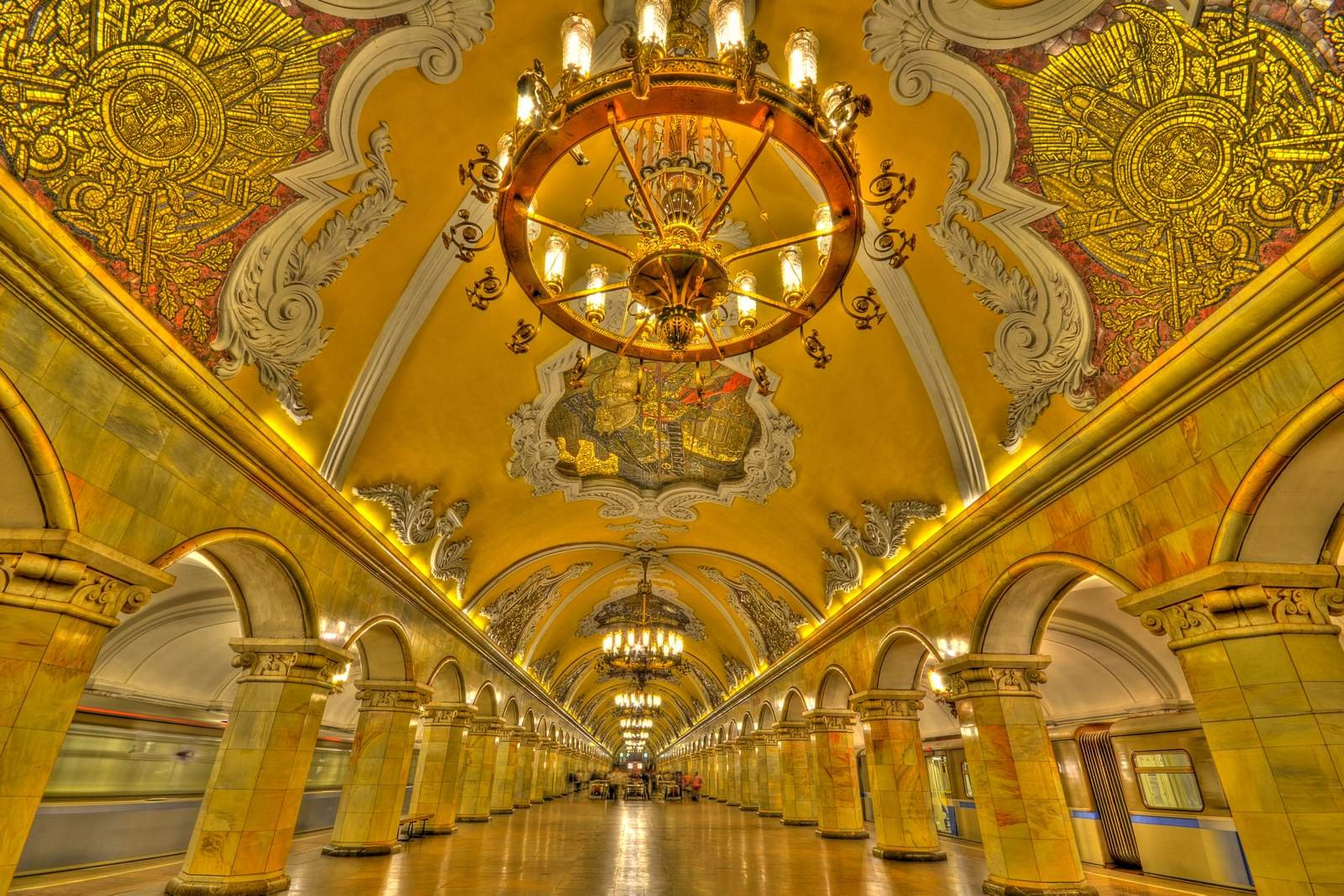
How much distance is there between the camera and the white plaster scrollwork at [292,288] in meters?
4.76

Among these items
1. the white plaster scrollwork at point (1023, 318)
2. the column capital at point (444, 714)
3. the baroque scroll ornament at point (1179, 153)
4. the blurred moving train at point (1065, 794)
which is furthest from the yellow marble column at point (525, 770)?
the baroque scroll ornament at point (1179, 153)

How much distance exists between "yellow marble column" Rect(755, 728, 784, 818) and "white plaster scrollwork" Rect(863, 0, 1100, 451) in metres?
12.7

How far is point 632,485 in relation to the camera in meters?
10.6

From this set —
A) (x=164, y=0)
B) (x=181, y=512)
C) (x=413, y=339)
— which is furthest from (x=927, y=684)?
(x=164, y=0)

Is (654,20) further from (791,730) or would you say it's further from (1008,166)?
(791,730)

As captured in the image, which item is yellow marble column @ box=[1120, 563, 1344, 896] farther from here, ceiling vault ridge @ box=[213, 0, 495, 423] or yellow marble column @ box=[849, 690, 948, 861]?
ceiling vault ridge @ box=[213, 0, 495, 423]

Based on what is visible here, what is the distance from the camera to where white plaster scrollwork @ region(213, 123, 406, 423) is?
187 inches

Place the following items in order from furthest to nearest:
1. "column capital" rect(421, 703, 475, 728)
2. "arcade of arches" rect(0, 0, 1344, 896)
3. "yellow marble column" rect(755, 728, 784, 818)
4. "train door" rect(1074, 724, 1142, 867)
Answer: "yellow marble column" rect(755, 728, 784, 818), "column capital" rect(421, 703, 475, 728), "train door" rect(1074, 724, 1142, 867), "arcade of arches" rect(0, 0, 1344, 896)

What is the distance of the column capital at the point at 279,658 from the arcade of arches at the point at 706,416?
0.04m

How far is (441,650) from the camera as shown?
1014 centimetres

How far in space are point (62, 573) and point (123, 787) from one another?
23.9ft

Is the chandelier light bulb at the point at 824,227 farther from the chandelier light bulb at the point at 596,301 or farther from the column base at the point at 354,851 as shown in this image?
the column base at the point at 354,851

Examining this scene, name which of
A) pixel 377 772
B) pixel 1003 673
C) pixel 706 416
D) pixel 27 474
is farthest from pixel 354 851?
pixel 1003 673

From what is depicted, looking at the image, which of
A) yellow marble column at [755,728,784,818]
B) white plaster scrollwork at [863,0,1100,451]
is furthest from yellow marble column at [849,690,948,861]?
yellow marble column at [755,728,784,818]
